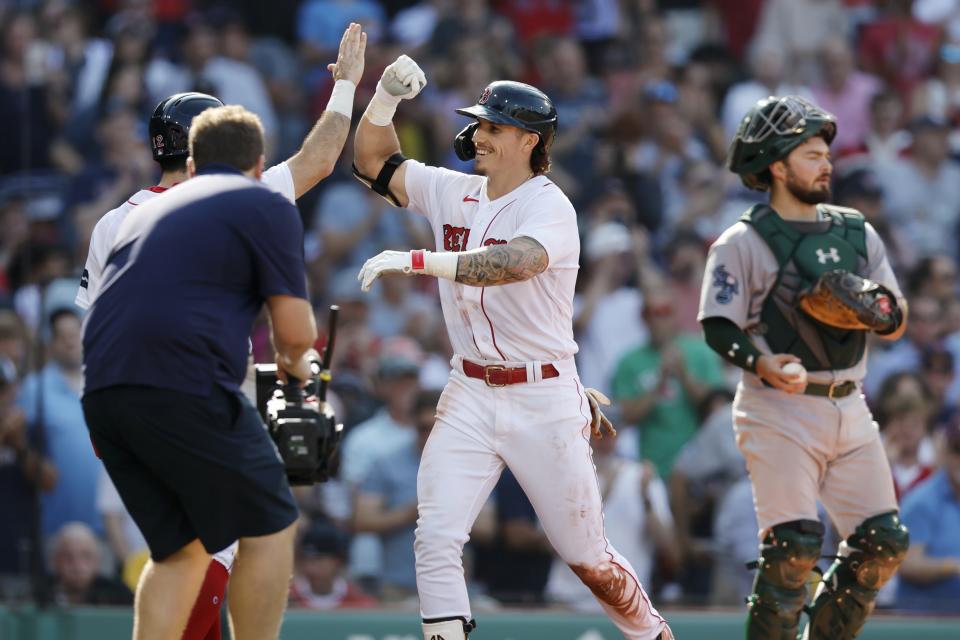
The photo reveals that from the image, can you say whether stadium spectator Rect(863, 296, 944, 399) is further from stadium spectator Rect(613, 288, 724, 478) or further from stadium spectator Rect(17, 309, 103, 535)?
stadium spectator Rect(17, 309, 103, 535)

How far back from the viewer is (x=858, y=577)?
19.8 ft

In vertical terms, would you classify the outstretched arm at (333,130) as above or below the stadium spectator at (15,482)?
above

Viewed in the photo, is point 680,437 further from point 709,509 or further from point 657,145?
point 657,145

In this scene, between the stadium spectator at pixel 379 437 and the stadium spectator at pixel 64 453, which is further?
the stadium spectator at pixel 379 437

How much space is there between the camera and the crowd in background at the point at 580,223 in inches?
344

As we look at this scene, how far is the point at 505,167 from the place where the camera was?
5816 millimetres

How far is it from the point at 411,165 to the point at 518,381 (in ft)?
3.31

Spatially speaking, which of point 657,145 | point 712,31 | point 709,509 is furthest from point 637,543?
point 712,31

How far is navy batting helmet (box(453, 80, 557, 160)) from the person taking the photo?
5699mm

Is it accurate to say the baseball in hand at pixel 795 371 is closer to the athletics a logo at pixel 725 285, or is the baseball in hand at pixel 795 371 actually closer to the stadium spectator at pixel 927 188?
the athletics a logo at pixel 725 285

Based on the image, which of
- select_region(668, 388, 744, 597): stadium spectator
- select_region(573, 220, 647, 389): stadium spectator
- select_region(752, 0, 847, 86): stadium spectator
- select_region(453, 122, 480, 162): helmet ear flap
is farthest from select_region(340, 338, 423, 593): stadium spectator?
select_region(752, 0, 847, 86): stadium spectator

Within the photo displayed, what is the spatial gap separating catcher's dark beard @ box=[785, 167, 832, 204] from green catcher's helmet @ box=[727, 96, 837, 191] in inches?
3.7

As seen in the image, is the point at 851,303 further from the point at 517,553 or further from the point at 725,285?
the point at 517,553

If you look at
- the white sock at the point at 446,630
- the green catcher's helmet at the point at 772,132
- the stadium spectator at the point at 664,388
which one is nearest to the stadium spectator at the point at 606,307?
the stadium spectator at the point at 664,388
